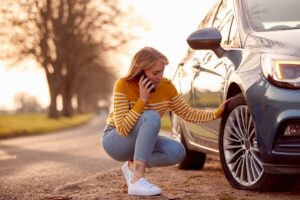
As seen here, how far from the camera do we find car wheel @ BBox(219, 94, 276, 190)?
179 inches

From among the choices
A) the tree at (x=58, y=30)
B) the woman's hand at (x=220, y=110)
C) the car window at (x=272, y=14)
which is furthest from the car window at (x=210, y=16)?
Result: the tree at (x=58, y=30)

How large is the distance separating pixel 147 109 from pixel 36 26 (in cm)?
3023

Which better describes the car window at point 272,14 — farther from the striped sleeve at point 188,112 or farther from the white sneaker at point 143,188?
the white sneaker at point 143,188

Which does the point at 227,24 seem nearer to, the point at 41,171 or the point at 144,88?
the point at 144,88

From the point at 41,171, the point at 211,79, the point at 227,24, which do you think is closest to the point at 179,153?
the point at 211,79

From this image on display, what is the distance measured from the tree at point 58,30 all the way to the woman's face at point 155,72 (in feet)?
91.7

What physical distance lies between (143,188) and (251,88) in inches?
40.1

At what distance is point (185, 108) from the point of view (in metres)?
5.02

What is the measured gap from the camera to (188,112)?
5035 millimetres

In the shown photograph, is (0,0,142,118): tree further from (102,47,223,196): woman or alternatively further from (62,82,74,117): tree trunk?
(102,47,223,196): woman

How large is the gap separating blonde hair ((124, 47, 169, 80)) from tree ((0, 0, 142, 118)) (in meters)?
27.9

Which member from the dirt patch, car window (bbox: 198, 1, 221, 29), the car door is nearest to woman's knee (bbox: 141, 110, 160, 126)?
the dirt patch

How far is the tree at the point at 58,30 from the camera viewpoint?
32500 millimetres

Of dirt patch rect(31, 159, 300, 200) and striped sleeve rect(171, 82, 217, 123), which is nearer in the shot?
dirt patch rect(31, 159, 300, 200)
